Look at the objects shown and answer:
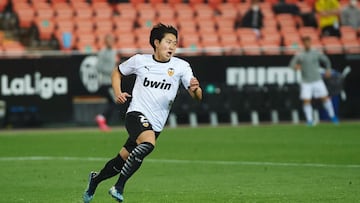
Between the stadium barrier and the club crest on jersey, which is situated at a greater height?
the club crest on jersey

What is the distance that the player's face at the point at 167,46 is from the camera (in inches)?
412

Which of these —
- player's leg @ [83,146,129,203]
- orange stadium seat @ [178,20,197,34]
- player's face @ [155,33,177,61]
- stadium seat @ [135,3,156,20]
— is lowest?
orange stadium seat @ [178,20,197,34]

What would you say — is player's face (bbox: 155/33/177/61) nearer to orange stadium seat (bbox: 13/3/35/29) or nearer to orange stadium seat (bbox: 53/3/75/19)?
orange stadium seat (bbox: 13/3/35/29)

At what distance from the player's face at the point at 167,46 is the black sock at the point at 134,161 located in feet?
3.41

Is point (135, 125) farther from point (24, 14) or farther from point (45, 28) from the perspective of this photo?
point (24, 14)

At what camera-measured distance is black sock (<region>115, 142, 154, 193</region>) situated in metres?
10.1

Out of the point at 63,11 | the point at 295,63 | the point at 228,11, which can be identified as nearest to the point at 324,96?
the point at 295,63

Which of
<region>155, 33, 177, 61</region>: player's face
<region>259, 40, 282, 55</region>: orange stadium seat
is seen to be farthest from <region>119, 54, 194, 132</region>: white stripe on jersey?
<region>259, 40, 282, 55</region>: orange stadium seat

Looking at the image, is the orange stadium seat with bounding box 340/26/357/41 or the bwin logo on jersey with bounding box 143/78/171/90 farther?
the orange stadium seat with bounding box 340/26/357/41

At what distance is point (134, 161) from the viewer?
10.1 meters

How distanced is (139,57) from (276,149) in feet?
27.1

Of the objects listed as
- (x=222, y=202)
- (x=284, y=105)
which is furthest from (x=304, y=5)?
(x=222, y=202)

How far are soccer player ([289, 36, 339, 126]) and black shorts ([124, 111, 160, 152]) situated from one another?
14.7 m

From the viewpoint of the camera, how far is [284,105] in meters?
26.5
